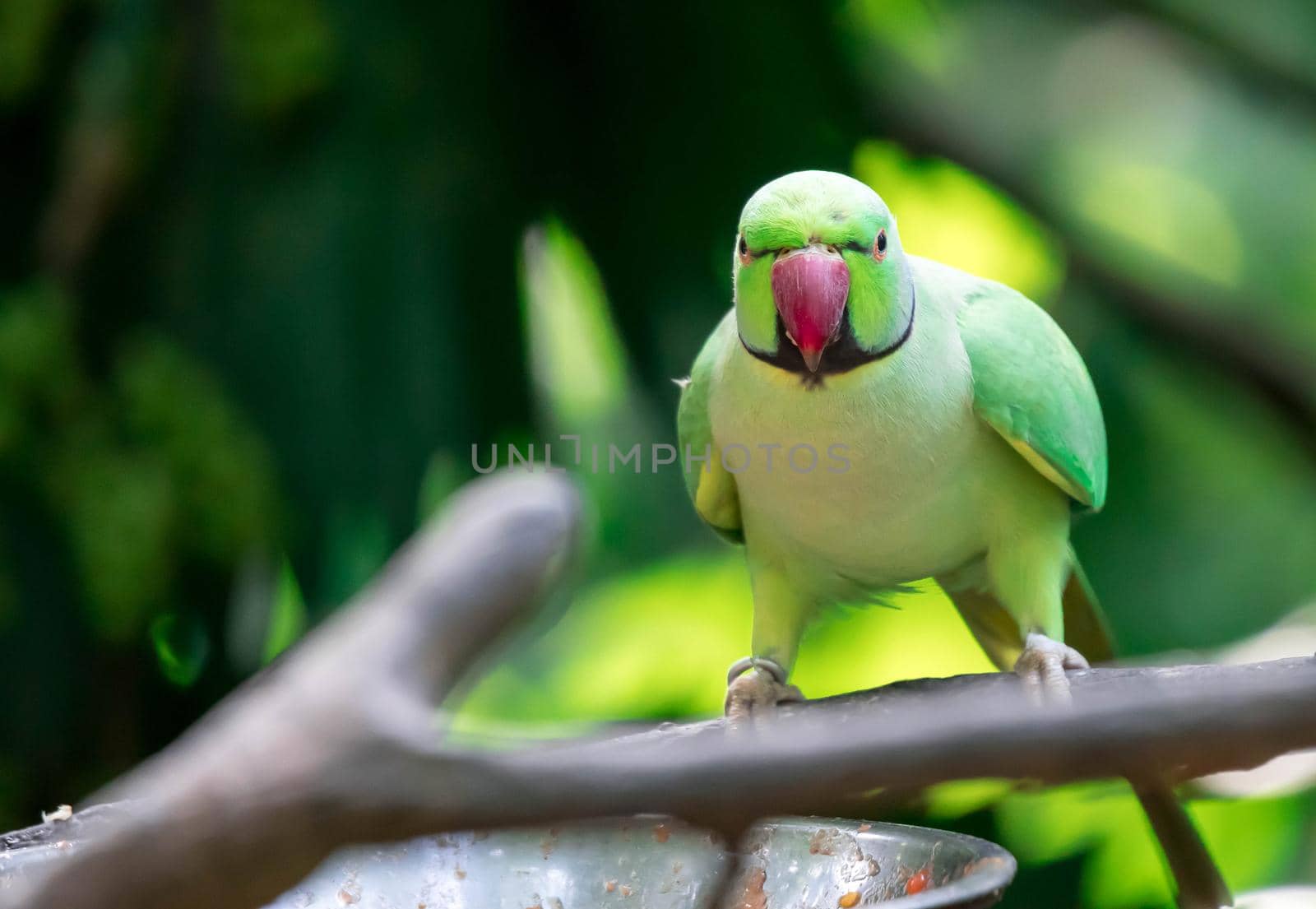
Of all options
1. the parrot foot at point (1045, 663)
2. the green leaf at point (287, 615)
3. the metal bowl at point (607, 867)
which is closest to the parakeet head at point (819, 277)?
the parrot foot at point (1045, 663)

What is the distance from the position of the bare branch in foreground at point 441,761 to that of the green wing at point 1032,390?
0.93m

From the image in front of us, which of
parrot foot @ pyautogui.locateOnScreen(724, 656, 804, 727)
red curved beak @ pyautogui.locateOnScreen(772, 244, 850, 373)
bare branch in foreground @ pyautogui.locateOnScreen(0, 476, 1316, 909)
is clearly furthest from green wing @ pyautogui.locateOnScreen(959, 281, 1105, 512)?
bare branch in foreground @ pyautogui.locateOnScreen(0, 476, 1316, 909)

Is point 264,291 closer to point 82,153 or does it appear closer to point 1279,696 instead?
point 82,153

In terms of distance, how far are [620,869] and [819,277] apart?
0.59m

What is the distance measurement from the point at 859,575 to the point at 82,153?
4.99 ft

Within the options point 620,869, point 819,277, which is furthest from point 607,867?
point 819,277

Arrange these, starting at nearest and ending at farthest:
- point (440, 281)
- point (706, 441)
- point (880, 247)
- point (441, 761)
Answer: point (441, 761)
point (880, 247)
point (706, 441)
point (440, 281)

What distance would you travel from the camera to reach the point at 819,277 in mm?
1246

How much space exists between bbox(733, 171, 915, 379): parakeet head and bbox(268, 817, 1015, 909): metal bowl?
1.52 ft

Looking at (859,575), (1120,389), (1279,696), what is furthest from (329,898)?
(1120,389)

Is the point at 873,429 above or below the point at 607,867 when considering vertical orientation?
above

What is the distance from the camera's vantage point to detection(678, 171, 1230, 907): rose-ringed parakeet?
1287 mm

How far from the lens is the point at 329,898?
1139 millimetres

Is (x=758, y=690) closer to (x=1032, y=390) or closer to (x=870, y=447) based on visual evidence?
(x=870, y=447)
